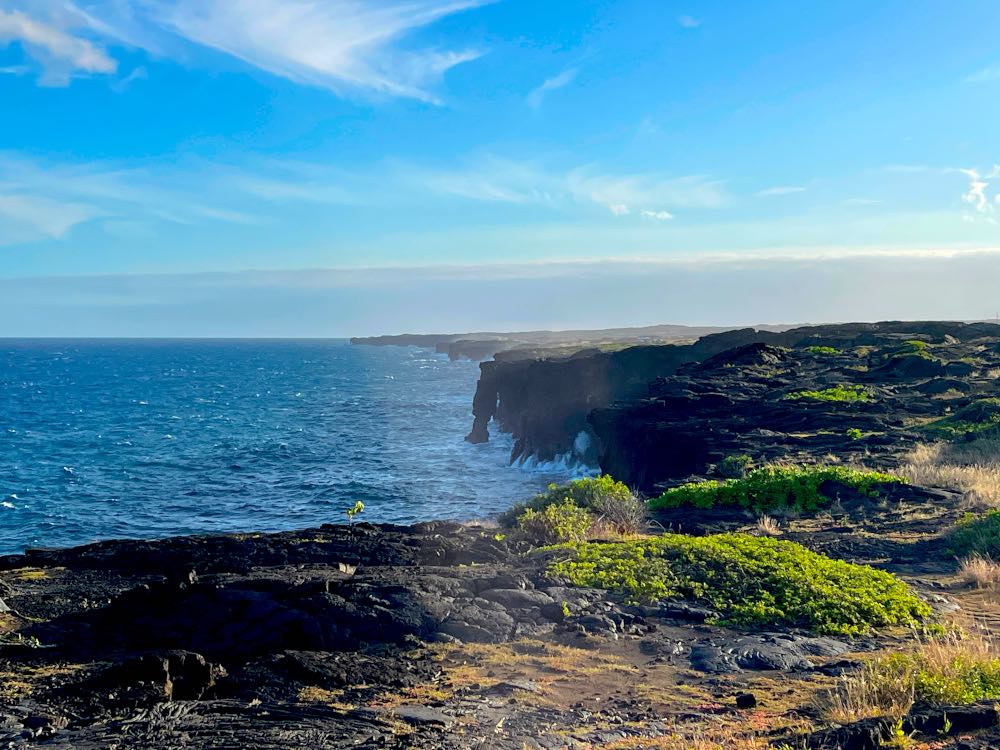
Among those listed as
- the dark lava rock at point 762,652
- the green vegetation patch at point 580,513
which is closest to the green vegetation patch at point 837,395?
the green vegetation patch at point 580,513

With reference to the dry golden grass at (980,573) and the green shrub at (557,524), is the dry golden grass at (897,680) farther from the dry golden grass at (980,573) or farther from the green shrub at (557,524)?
the green shrub at (557,524)

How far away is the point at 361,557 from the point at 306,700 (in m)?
5.76

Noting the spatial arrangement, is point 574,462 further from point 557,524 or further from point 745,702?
point 745,702

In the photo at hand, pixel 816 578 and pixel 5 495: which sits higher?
pixel 816 578

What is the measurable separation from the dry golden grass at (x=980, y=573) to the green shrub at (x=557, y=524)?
609cm

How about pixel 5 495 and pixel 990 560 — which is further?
pixel 5 495

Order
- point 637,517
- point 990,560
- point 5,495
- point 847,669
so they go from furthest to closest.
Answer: point 5,495
point 637,517
point 990,560
point 847,669

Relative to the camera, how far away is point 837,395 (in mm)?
29750

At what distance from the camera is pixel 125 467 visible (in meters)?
53.9

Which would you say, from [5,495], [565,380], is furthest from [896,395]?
[5,495]

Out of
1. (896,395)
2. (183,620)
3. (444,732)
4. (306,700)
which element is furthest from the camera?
(896,395)

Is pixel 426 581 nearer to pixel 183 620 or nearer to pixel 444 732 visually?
pixel 183 620

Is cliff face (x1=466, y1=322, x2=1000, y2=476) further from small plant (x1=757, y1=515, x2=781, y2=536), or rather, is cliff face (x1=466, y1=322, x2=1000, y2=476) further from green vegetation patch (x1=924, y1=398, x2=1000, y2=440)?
small plant (x1=757, y1=515, x2=781, y2=536)

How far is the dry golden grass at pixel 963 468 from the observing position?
1745cm
